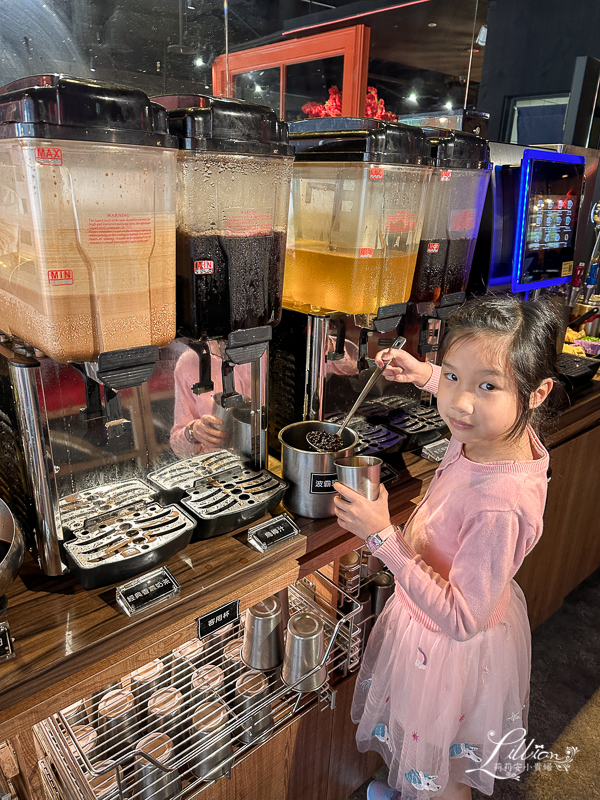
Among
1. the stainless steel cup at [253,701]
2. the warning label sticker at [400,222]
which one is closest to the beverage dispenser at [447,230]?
the warning label sticker at [400,222]

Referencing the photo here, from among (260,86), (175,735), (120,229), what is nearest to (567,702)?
(175,735)

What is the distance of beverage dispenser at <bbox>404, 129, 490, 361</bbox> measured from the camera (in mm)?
1439

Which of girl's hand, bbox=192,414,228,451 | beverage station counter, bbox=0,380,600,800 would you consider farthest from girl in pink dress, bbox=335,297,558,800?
girl's hand, bbox=192,414,228,451

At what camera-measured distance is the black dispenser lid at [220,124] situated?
0.94 meters

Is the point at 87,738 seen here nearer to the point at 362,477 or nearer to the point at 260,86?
the point at 362,477

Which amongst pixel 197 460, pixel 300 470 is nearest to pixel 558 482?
pixel 300 470

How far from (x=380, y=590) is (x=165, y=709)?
679 millimetres

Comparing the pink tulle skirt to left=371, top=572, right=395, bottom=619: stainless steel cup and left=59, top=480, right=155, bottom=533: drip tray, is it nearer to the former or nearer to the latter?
left=371, top=572, right=395, bottom=619: stainless steel cup

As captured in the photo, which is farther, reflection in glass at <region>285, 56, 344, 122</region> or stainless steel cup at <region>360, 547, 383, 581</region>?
reflection in glass at <region>285, 56, 344, 122</region>

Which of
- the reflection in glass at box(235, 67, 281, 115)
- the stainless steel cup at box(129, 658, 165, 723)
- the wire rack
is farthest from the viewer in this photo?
the reflection in glass at box(235, 67, 281, 115)

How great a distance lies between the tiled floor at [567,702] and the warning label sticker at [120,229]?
1.80 meters

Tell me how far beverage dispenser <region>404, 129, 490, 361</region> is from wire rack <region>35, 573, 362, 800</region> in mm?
787

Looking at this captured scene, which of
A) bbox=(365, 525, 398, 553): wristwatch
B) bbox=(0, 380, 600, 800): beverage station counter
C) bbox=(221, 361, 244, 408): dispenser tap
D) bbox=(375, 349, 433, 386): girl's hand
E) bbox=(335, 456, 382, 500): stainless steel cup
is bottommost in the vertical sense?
bbox=(0, 380, 600, 800): beverage station counter

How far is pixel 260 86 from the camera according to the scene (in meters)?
3.79
